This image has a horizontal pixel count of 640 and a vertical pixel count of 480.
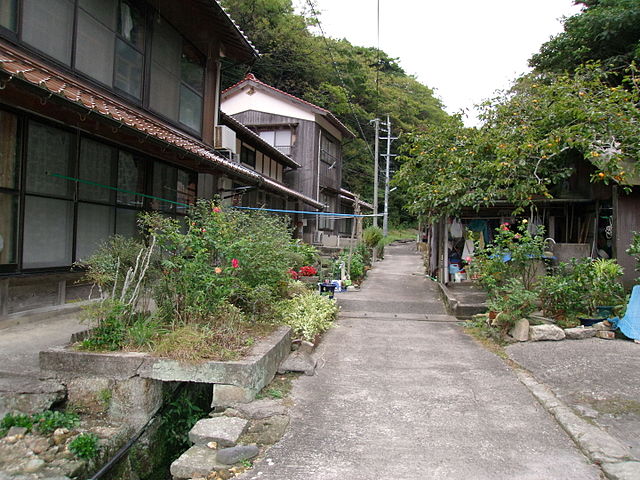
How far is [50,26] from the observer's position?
6.30 m

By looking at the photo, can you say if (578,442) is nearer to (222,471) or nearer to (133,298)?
(222,471)

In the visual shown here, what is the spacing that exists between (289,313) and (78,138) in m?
4.08

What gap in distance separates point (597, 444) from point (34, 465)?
13.7 ft

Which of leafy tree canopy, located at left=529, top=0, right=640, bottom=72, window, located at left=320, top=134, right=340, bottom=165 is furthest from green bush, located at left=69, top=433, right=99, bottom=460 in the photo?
window, located at left=320, top=134, right=340, bottom=165

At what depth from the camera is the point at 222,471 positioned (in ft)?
9.91

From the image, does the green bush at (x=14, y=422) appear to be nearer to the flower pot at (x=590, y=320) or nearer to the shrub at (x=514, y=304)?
the shrub at (x=514, y=304)

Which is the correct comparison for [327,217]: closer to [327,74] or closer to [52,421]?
[327,74]

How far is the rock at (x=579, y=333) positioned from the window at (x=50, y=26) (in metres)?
8.55

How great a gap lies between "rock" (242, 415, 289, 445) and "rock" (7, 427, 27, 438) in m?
1.78

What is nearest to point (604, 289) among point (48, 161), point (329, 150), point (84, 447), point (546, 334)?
point (546, 334)

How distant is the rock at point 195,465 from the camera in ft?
9.93

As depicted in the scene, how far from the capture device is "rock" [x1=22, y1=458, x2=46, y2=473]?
3.19 m

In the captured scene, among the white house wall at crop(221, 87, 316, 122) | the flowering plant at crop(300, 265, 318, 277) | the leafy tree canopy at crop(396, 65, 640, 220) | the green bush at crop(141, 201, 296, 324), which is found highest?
the white house wall at crop(221, 87, 316, 122)

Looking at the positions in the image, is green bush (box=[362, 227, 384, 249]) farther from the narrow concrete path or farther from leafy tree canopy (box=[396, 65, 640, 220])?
the narrow concrete path
